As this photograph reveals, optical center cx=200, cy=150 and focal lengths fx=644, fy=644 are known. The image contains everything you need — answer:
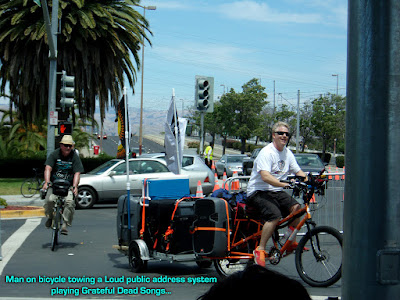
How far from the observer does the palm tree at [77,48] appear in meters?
27.3

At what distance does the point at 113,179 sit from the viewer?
59.6 ft

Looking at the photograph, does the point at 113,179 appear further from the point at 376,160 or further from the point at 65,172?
the point at 376,160

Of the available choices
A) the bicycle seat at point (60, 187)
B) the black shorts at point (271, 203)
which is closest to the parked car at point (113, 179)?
the bicycle seat at point (60, 187)

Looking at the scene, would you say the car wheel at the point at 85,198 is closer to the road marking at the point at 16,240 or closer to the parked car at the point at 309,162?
the road marking at the point at 16,240

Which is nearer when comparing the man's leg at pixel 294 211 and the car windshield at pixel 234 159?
the man's leg at pixel 294 211

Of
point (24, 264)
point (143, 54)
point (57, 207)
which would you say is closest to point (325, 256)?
point (24, 264)

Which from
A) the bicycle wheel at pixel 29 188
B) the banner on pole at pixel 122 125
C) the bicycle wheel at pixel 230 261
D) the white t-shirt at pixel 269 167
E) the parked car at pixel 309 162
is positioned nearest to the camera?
the white t-shirt at pixel 269 167

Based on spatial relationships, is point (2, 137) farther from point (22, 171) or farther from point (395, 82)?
point (395, 82)

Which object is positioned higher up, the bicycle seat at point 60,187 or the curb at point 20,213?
the bicycle seat at point 60,187

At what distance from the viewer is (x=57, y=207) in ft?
34.7

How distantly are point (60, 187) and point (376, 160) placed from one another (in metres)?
8.14

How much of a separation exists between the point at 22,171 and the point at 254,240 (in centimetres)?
2507

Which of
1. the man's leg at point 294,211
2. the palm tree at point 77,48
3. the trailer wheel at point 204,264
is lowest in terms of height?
the trailer wheel at point 204,264

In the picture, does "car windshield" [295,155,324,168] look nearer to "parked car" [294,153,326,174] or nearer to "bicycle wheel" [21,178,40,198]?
"parked car" [294,153,326,174]
